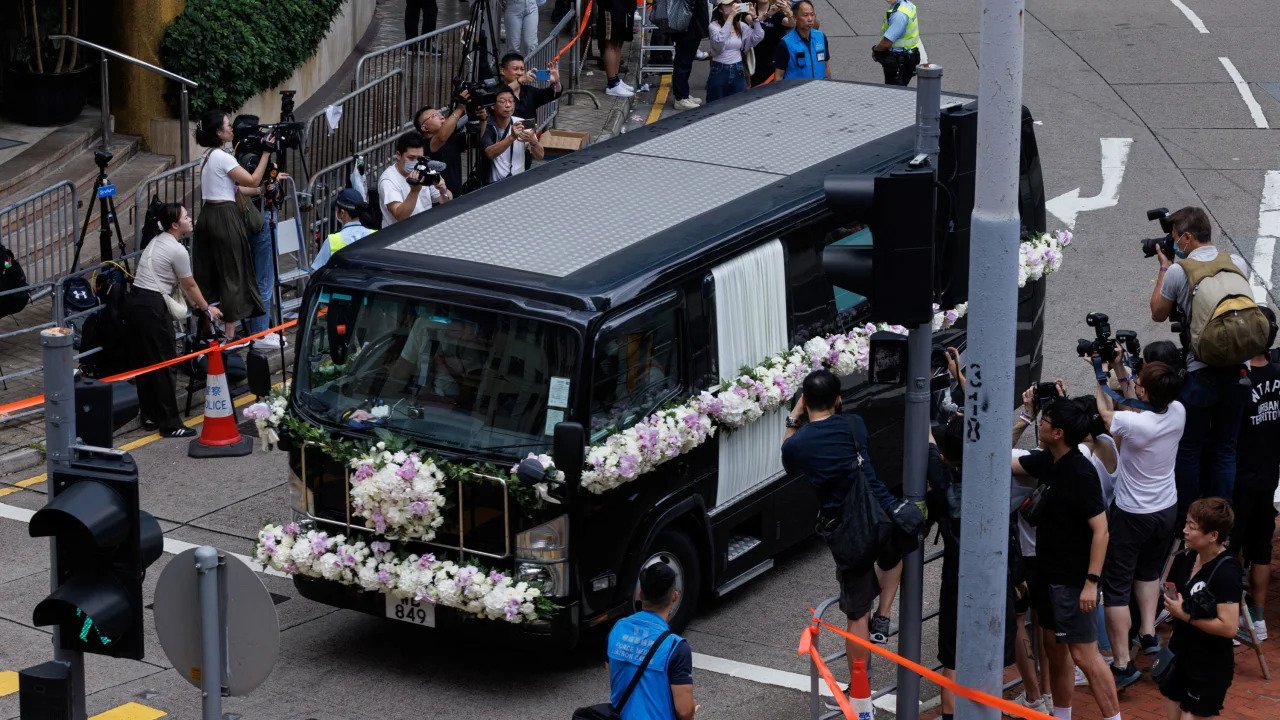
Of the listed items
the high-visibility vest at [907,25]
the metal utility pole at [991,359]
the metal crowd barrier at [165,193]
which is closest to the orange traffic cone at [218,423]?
the metal crowd barrier at [165,193]

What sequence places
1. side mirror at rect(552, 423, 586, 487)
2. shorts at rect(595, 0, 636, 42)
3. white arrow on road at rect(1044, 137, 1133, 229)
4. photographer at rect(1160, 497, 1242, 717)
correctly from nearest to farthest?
photographer at rect(1160, 497, 1242, 717)
side mirror at rect(552, 423, 586, 487)
white arrow on road at rect(1044, 137, 1133, 229)
shorts at rect(595, 0, 636, 42)

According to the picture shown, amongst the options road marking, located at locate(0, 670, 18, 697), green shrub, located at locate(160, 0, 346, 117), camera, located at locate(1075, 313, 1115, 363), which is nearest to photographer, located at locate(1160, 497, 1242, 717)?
camera, located at locate(1075, 313, 1115, 363)

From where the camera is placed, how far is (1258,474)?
1038cm

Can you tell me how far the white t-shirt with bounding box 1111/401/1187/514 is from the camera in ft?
30.3

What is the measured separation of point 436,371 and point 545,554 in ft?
3.96

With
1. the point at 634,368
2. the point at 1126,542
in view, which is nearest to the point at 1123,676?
the point at 1126,542

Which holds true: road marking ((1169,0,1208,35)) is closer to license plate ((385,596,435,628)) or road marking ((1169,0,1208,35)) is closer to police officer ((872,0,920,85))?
police officer ((872,0,920,85))

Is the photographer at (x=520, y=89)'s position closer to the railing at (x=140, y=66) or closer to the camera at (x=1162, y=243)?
the railing at (x=140, y=66)

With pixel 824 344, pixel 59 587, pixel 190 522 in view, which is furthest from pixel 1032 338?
pixel 59 587

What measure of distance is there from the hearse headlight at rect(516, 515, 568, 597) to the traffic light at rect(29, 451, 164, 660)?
9.78ft

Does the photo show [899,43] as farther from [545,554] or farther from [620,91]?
[545,554]

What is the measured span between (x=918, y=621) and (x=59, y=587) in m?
3.93

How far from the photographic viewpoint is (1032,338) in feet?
42.9

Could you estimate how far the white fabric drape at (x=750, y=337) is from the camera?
33.7ft
